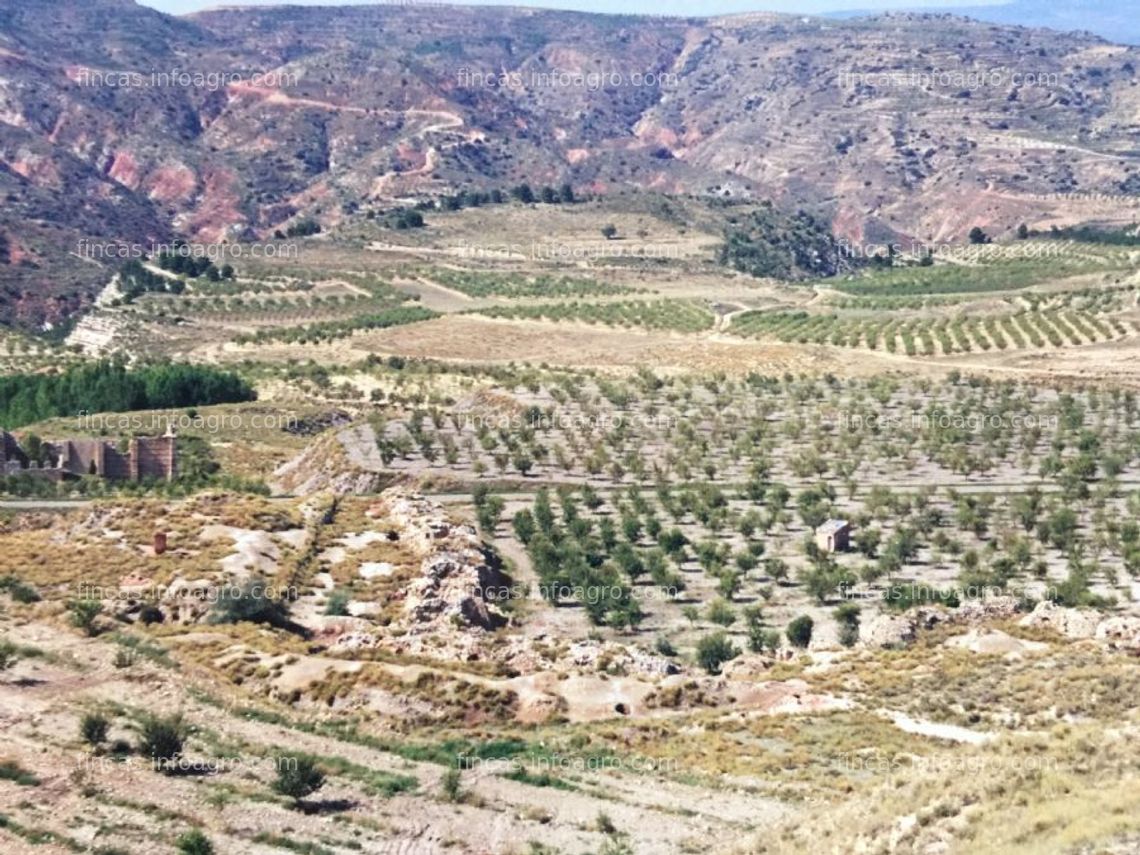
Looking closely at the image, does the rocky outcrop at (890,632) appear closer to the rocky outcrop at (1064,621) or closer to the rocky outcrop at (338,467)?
the rocky outcrop at (1064,621)

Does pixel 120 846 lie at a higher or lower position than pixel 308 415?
higher

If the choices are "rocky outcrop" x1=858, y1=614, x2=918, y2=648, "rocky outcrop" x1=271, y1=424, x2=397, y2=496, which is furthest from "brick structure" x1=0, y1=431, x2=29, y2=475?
"rocky outcrop" x1=858, y1=614, x2=918, y2=648

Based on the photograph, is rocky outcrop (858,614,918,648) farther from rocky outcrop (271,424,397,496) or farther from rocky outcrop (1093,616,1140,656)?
rocky outcrop (271,424,397,496)

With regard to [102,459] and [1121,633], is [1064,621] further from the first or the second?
[102,459]

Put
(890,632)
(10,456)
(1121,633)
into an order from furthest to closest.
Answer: (10,456) → (890,632) → (1121,633)

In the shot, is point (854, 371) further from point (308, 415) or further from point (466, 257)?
point (466, 257)

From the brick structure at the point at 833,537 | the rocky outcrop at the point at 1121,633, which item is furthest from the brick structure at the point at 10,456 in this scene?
the rocky outcrop at the point at 1121,633

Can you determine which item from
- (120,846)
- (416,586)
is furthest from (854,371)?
(120,846)

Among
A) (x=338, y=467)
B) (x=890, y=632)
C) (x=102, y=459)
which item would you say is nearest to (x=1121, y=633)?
(x=890, y=632)
